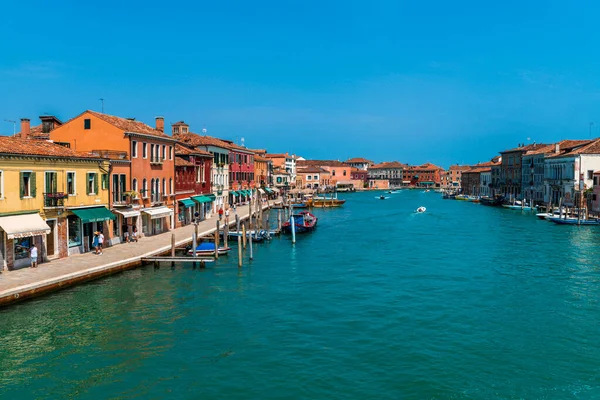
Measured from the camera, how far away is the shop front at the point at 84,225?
26.8 meters

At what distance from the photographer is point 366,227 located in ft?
175

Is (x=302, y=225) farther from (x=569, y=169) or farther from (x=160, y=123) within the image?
(x=569, y=169)

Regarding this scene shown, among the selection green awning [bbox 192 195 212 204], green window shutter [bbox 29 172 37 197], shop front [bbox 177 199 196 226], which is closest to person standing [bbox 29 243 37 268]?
green window shutter [bbox 29 172 37 197]

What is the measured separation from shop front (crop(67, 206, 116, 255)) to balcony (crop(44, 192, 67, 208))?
104cm

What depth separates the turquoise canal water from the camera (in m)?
13.9

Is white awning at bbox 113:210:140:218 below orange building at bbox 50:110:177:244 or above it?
below

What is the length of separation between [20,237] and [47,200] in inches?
115

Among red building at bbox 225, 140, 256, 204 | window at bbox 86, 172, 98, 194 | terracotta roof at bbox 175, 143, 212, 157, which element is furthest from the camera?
red building at bbox 225, 140, 256, 204

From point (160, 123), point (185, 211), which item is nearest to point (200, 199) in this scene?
point (185, 211)

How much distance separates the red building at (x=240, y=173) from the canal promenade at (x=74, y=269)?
95.9 ft

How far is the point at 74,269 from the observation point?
76.4ft

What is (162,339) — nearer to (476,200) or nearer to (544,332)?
(544,332)

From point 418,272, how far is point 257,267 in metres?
8.46

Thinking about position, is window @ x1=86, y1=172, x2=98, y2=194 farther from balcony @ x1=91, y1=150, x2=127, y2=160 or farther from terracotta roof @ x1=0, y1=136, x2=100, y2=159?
balcony @ x1=91, y1=150, x2=127, y2=160
